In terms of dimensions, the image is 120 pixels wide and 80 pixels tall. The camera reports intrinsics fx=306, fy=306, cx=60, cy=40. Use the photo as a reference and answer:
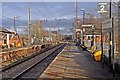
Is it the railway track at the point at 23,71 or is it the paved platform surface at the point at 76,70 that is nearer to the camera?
the paved platform surface at the point at 76,70

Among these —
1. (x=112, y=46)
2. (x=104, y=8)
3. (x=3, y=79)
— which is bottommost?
(x=3, y=79)

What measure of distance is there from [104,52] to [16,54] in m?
18.0

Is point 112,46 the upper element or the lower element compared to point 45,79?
upper

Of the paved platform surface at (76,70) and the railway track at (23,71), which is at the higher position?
the paved platform surface at (76,70)

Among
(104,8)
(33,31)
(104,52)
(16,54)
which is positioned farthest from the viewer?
(33,31)

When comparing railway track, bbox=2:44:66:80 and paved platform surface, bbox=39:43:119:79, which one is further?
railway track, bbox=2:44:66:80

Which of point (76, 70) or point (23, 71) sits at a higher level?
point (76, 70)

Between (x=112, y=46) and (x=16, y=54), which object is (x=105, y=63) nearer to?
(x=112, y=46)

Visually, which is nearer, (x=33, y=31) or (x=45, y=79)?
(x=45, y=79)

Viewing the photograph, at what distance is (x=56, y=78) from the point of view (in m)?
14.7

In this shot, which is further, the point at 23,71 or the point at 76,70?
the point at 23,71

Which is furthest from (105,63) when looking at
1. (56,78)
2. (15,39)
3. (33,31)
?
(33,31)

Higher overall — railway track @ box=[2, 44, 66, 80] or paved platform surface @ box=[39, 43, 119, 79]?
paved platform surface @ box=[39, 43, 119, 79]

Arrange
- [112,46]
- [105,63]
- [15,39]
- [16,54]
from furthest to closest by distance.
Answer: [15,39] → [16,54] → [105,63] → [112,46]
